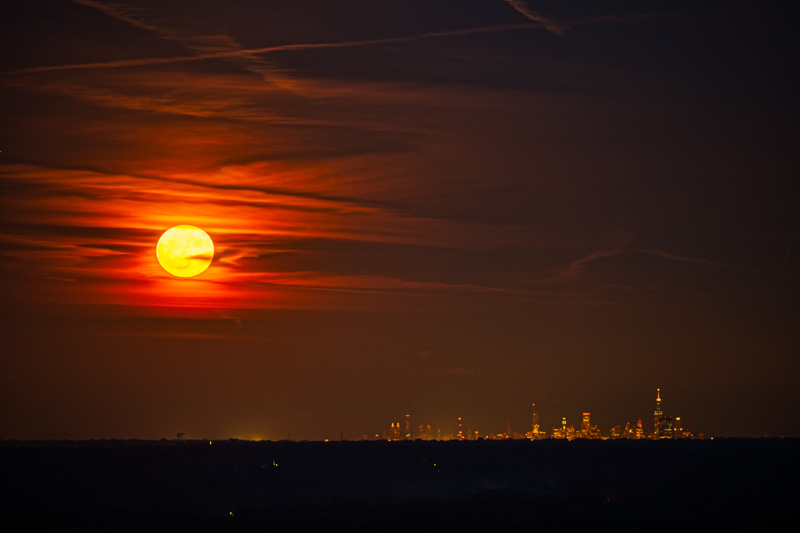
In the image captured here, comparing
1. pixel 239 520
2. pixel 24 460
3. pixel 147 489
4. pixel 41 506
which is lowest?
pixel 239 520

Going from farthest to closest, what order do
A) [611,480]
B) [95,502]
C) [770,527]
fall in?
[611,480] → [95,502] → [770,527]

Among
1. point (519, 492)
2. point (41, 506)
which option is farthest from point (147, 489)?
A: point (519, 492)

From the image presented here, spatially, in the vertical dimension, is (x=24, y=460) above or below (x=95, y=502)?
above

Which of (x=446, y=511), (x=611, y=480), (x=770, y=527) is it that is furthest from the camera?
(x=611, y=480)

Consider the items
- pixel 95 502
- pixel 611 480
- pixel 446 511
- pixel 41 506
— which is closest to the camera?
pixel 446 511

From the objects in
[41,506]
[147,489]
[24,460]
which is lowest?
[41,506]

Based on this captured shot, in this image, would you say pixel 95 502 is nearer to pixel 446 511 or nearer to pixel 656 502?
pixel 446 511

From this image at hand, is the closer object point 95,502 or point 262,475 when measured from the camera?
point 95,502

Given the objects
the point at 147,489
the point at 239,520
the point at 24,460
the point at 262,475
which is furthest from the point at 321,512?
the point at 24,460

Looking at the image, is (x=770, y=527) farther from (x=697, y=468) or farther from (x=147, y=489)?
(x=697, y=468)
